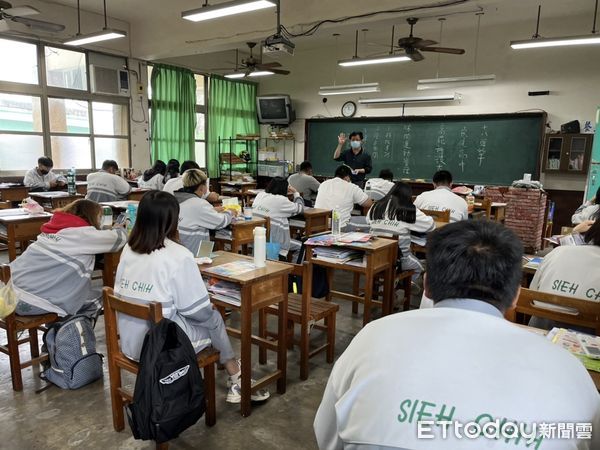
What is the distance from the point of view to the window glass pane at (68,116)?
7.63 metres

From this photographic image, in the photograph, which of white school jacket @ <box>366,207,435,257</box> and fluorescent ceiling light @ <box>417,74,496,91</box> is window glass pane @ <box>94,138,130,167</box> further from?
white school jacket @ <box>366,207,435,257</box>

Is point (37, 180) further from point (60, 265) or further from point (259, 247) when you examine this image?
point (259, 247)

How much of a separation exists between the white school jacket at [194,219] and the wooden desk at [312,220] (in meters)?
1.36

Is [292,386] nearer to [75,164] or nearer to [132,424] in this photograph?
[132,424]

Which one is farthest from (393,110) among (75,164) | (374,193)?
(75,164)

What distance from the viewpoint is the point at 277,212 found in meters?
4.55

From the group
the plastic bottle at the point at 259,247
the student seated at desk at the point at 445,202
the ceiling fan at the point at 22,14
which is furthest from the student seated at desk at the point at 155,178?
the plastic bottle at the point at 259,247

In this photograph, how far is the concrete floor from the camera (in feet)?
7.13

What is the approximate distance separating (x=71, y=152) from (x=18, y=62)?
1.61 meters

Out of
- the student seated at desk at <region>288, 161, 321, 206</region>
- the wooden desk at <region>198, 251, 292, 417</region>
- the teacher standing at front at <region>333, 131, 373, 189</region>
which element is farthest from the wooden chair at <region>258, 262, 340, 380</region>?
the teacher standing at front at <region>333, 131, 373, 189</region>

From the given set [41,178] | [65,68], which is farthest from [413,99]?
[41,178]

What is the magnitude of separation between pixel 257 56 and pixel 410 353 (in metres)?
10.4

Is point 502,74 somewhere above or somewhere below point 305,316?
above

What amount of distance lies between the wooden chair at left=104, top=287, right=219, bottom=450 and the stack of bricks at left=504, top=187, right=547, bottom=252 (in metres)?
5.43
